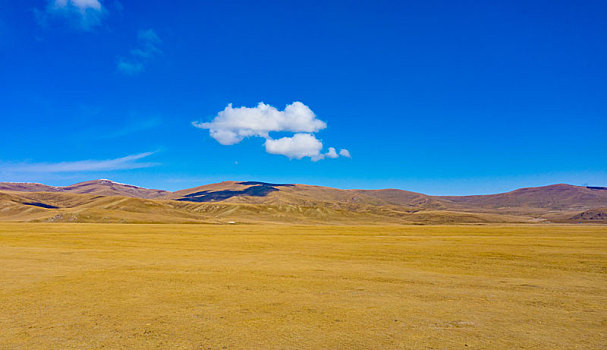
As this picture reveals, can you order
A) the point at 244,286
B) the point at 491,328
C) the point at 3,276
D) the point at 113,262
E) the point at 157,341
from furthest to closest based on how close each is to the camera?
the point at 113,262 < the point at 3,276 < the point at 244,286 < the point at 491,328 < the point at 157,341

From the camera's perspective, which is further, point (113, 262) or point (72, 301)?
point (113, 262)

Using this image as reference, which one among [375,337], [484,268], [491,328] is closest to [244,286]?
[375,337]

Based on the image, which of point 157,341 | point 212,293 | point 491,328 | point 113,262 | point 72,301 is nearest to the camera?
point 157,341

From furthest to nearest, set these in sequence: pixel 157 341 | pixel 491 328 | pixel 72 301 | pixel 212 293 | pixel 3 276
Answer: pixel 3 276, pixel 212 293, pixel 72 301, pixel 491 328, pixel 157 341

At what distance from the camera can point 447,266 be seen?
78.3 feet

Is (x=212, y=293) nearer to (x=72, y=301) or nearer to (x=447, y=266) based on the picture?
(x=72, y=301)

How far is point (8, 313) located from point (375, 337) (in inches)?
496

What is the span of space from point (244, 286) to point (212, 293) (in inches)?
75.2

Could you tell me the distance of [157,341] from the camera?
393 inches

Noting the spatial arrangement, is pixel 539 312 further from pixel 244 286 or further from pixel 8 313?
pixel 8 313

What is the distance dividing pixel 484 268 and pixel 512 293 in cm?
768

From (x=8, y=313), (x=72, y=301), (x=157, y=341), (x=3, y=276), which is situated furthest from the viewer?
(x=3, y=276)

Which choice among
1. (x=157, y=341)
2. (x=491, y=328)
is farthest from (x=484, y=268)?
(x=157, y=341)

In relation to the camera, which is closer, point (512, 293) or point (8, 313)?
point (8, 313)
